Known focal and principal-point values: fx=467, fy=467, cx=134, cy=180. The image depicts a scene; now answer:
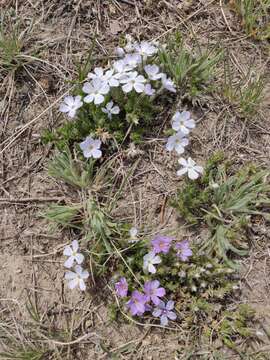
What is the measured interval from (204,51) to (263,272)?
1596 mm

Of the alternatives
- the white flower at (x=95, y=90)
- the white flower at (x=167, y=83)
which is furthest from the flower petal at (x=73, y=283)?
the white flower at (x=167, y=83)

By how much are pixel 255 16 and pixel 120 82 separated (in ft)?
3.79

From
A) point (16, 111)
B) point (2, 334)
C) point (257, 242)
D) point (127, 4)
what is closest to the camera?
point (2, 334)

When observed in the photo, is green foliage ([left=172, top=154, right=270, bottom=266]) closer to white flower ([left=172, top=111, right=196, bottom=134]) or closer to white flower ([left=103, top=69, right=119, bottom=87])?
white flower ([left=172, top=111, right=196, bottom=134])

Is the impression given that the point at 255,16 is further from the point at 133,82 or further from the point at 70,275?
the point at 70,275

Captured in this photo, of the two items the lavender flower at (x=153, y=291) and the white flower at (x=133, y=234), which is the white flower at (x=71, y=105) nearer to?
the white flower at (x=133, y=234)

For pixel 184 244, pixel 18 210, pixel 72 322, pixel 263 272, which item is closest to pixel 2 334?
pixel 72 322

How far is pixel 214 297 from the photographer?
115 inches

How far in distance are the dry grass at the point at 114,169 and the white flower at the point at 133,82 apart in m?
0.36

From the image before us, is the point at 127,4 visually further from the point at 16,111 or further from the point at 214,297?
the point at 214,297

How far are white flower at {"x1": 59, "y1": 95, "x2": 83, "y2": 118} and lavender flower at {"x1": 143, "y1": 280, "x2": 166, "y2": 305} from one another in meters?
1.16

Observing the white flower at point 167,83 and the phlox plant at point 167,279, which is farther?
the white flower at point 167,83

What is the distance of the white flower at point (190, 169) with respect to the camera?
9.76 ft

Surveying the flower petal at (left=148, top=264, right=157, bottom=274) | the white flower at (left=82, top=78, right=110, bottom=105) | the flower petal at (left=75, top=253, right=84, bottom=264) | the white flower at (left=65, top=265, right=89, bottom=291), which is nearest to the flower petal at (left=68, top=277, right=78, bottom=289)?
the white flower at (left=65, top=265, right=89, bottom=291)
